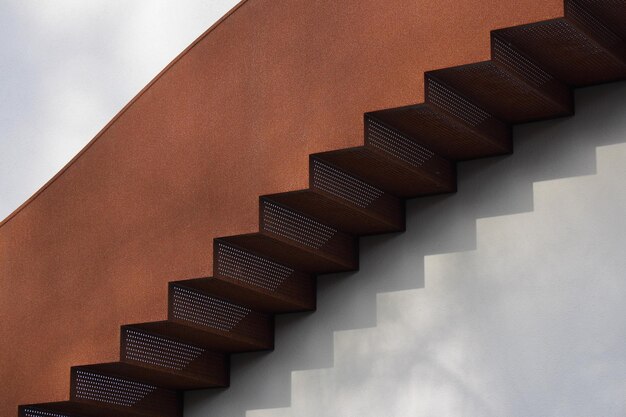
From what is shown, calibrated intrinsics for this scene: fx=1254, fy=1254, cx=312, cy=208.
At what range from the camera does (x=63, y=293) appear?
5824mm

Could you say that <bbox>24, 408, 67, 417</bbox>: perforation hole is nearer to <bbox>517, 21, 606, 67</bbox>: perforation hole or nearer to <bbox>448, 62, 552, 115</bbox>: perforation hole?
<bbox>448, 62, 552, 115</bbox>: perforation hole

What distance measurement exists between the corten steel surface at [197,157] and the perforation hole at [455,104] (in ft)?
0.53

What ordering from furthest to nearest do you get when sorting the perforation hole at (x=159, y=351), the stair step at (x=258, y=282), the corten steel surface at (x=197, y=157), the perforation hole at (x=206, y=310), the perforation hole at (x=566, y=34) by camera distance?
the perforation hole at (x=159, y=351) → the perforation hole at (x=206, y=310) → the stair step at (x=258, y=282) → the corten steel surface at (x=197, y=157) → the perforation hole at (x=566, y=34)

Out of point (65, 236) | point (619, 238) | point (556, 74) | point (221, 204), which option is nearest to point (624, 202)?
point (619, 238)

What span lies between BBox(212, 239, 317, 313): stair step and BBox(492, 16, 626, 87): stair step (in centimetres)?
153

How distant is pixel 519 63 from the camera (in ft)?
17.0

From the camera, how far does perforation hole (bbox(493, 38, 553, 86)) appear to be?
501cm

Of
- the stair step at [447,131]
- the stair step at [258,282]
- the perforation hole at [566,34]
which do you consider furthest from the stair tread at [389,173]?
the perforation hole at [566,34]

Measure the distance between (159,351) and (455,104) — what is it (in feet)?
5.96

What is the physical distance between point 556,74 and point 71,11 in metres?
3.58

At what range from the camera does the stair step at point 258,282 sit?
5.52 meters

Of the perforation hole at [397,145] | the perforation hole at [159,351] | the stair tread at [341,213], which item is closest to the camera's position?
the perforation hole at [397,145]

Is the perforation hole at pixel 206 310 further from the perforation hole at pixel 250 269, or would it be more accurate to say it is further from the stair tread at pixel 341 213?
the stair tread at pixel 341 213

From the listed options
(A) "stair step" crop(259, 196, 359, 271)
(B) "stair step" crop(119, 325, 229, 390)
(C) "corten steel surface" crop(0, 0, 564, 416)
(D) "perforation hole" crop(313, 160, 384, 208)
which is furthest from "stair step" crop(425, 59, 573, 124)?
(B) "stair step" crop(119, 325, 229, 390)
